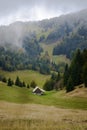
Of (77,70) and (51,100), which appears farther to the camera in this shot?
(77,70)

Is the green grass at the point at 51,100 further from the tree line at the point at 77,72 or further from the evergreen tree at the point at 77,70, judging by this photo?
the evergreen tree at the point at 77,70

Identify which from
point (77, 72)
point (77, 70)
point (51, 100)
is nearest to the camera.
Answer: point (51, 100)

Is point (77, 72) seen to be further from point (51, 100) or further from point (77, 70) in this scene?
point (51, 100)

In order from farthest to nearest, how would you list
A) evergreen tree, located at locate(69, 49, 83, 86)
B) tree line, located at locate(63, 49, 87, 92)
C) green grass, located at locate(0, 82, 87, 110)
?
evergreen tree, located at locate(69, 49, 83, 86) < tree line, located at locate(63, 49, 87, 92) < green grass, located at locate(0, 82, 87, 110)

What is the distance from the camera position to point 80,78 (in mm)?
101438

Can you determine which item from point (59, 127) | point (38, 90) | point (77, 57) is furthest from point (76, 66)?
point (59, 127)

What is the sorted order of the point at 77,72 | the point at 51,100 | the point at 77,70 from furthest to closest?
the point at 77,70, the point at 77,72, the point at 51,100

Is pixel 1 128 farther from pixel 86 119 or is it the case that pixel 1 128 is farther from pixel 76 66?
pixel 76 66

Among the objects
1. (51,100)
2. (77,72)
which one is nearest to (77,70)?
(77,72)

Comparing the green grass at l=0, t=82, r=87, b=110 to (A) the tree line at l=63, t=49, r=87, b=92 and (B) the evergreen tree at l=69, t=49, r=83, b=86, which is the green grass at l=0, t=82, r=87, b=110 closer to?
(A) the tree line at l=63, t=49, r=87, b=92

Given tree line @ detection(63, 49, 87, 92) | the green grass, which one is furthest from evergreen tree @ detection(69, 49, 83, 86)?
the green grass

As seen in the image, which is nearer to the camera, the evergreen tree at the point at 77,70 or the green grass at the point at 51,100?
the green grass at the point at 51,100

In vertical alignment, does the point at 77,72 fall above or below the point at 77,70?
below

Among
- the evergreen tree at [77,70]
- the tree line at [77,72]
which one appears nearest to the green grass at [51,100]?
the tree line at [77,72]
